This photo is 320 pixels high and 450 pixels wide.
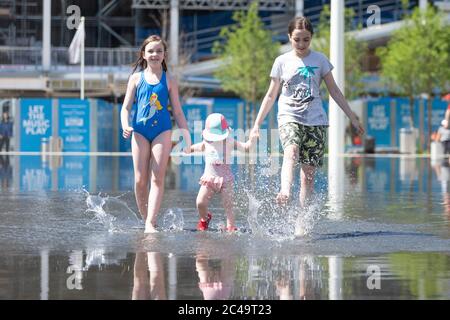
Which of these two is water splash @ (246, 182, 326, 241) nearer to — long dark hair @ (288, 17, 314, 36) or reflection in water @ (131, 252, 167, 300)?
long dark hair @ (288, 17, 314, 36)

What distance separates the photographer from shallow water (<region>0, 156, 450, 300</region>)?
6762mm

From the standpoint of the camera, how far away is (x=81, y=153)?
1652 inches

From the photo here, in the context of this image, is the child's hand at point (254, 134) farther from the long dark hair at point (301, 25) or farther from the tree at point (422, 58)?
the tree at point (422, 58)

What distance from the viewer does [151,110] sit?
10516 millimetres

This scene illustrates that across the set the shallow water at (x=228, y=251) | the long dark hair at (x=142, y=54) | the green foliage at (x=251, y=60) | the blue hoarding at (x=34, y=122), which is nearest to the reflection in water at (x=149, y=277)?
the shallow water at (x=228, y=251)

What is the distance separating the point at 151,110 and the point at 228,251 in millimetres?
2134

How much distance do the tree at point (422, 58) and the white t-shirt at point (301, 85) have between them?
3698 centimetres

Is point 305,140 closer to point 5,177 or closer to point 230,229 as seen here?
point 230,229

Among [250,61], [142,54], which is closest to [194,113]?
[250,61]

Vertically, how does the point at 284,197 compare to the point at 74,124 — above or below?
below

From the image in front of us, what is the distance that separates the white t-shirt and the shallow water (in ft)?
2.87

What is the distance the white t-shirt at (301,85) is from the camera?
10.5m

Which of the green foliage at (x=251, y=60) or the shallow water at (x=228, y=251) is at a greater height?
the green foliage at (x=251, y=60)
